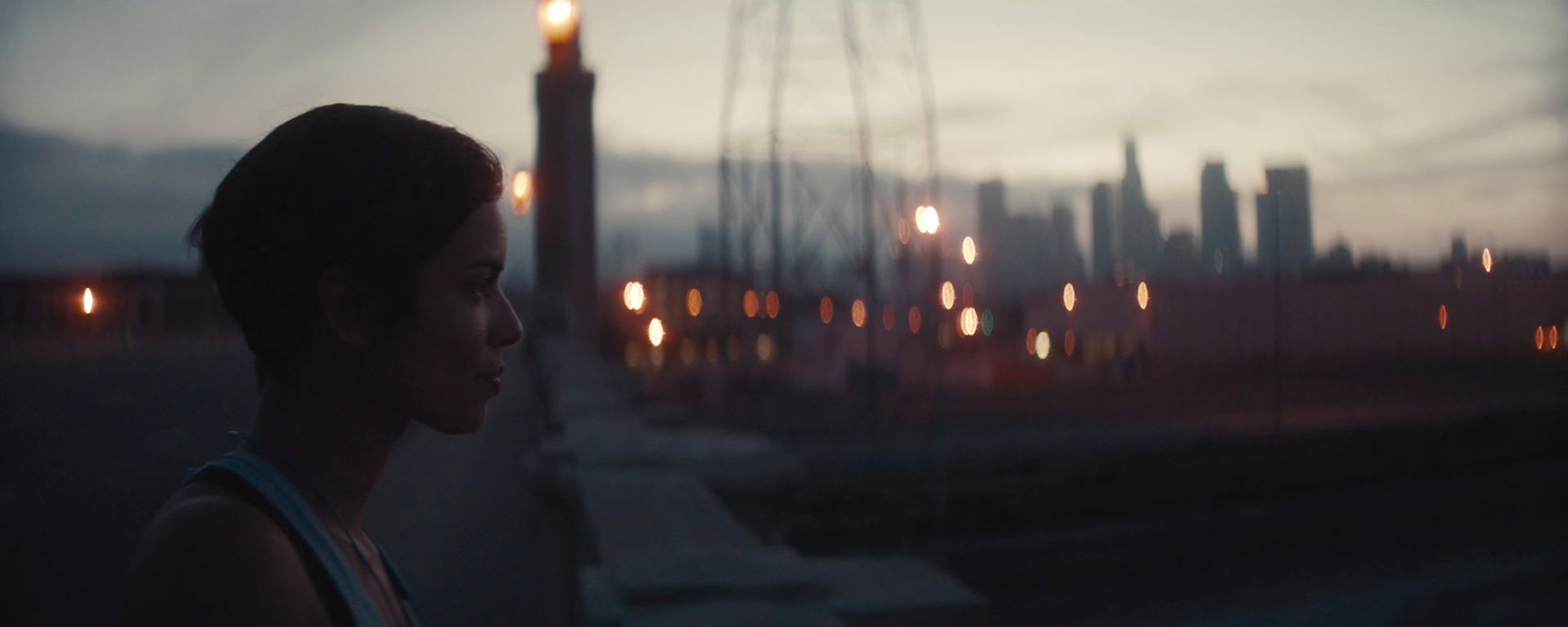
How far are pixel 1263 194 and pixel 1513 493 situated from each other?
Answer: 2.96m

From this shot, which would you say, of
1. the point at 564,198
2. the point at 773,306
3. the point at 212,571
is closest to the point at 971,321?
the point at 564,198

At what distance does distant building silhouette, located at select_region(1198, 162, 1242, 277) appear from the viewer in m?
6.16

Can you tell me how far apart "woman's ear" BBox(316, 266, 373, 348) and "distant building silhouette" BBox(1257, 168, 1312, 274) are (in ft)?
17.5

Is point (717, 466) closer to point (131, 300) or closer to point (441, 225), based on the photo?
point (131, 300)

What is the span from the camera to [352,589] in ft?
4.24

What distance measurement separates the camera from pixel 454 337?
1.49 meters

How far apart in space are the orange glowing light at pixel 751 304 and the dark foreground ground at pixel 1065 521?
989 centimetres

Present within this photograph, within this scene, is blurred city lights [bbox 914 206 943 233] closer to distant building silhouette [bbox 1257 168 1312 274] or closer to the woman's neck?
distant building silhouette [bbox 1257 168 1312 274]

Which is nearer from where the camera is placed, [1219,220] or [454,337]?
[454,337]

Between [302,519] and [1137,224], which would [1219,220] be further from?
[302,519]

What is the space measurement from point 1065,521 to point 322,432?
12.2m

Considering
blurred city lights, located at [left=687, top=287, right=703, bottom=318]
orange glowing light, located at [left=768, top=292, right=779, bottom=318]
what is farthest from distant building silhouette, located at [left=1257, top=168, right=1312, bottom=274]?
blurred city lights, located at [left=687, top=287, right=703, bottom=318]

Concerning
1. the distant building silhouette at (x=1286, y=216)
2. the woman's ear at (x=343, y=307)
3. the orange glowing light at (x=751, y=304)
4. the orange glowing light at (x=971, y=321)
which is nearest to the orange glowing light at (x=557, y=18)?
the distant building silhouette at (x=1286, y=216)

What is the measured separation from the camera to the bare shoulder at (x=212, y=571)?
112 centimetres
